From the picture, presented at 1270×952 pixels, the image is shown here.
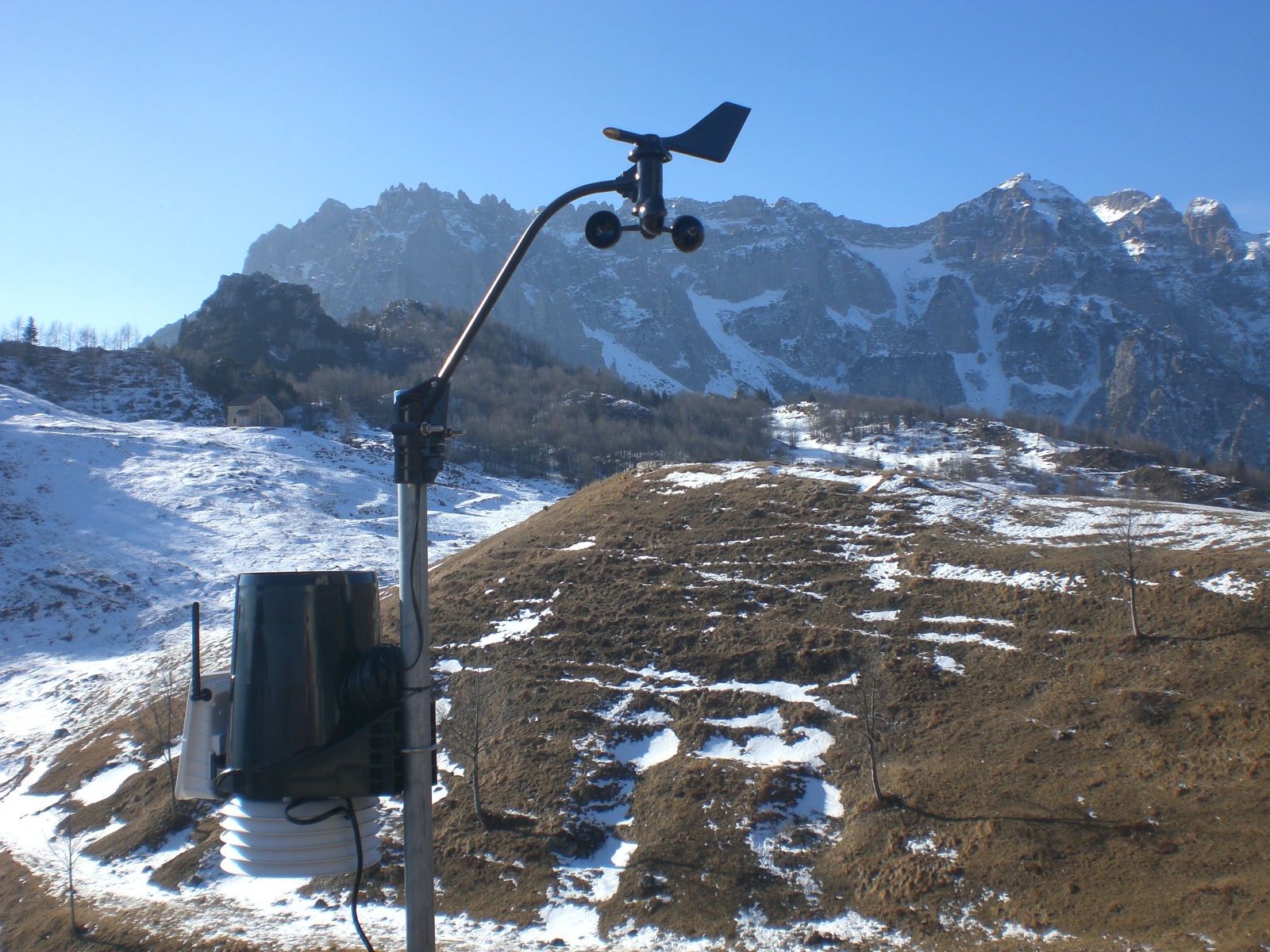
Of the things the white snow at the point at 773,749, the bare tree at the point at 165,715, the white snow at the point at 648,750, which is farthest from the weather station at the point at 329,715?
the bare tree at the point at 165,715

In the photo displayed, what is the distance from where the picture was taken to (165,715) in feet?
89.3

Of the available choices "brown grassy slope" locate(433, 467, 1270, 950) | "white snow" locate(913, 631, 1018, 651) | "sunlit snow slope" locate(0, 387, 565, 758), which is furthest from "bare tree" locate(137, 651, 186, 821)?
"white snow" locate(913, 631, 1018, 651)

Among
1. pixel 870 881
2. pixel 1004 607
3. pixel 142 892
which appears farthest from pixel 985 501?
pixel 142 892

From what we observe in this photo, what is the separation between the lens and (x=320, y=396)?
14288cm

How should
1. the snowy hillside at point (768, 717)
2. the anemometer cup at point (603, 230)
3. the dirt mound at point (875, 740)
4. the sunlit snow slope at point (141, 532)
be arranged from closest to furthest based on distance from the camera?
the anemometer cup at point (603, 230) → the dirt mound at point (875, 740) → the snowy hillside at point (768, 717) → the sunlit snow slope at point (141, 532)

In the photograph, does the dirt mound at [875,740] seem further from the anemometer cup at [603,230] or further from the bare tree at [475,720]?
the anemometer cup at [603,230]

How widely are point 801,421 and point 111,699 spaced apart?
583 ft

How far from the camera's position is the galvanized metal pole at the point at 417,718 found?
3.78 metres

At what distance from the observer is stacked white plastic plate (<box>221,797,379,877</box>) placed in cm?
395

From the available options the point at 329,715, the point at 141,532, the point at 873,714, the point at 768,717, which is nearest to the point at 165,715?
the point at 768,717

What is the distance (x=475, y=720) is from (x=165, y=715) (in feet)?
45.0

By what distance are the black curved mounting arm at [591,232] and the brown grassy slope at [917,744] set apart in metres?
13.1

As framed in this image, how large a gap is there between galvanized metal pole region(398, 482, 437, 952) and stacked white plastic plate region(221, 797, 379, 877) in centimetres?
36

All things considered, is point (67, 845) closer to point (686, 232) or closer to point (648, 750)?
point (648, 750)
